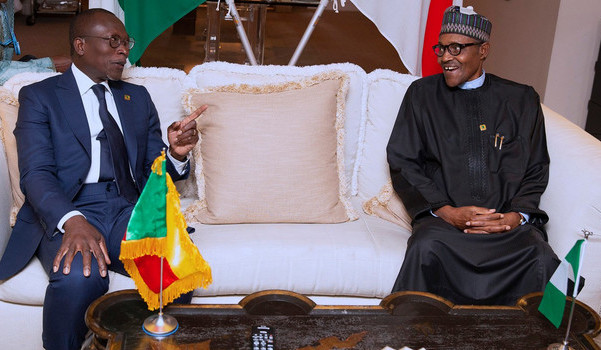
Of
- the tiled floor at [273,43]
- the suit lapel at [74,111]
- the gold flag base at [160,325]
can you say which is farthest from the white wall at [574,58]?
the gold flag base at [160,325]

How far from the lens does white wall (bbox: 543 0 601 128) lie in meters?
5.17

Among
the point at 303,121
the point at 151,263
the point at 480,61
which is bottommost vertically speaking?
the point at 151,263

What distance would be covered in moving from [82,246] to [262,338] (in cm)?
74

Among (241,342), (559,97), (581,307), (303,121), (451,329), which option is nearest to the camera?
(241,342)

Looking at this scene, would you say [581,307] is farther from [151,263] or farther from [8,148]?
[8,148]

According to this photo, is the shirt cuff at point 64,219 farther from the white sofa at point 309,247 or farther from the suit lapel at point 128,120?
the suit lapel at point 128,120

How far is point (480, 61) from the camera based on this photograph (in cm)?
293

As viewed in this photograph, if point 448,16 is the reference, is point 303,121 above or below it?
below

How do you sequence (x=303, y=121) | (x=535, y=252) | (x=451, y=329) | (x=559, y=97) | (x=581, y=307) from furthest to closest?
(x=559, y=97), (x=303, y=121), (x=535, y=252), (x=581, y=307), (x=451, y=329)

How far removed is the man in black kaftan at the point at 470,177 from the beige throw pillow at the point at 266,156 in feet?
1.04

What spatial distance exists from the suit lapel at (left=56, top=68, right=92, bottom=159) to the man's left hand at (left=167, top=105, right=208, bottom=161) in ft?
0.99

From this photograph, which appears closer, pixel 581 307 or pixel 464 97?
pixel 581 307

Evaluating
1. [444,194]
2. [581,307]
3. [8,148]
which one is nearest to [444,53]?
[444,194]

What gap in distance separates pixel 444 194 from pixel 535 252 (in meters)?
0.44
